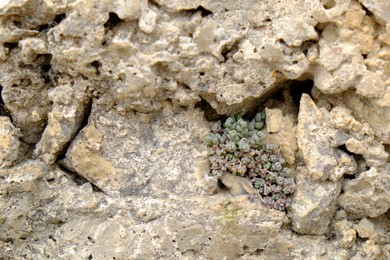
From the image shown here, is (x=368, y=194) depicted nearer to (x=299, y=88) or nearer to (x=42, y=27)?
(x=299, y=88)

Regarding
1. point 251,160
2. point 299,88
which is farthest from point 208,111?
point 299,88

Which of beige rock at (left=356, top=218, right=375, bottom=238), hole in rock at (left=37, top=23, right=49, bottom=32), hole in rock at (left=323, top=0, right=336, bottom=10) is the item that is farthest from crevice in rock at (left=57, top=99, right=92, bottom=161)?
beige rock at (left=356, top=218, right=375, bottom=238)

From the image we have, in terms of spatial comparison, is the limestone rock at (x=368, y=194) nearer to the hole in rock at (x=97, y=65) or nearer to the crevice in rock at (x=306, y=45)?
the crevice in rock at (x=306, y=45)

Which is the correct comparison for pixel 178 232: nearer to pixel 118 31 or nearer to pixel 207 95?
pixel 207 95

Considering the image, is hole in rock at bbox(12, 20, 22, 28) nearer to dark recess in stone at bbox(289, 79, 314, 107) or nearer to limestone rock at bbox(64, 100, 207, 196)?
limestone rock at bbox(64, 100, 207, 196)

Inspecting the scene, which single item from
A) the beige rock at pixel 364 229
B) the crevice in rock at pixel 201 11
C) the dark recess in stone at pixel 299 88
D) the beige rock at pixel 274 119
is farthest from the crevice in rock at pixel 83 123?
the beige rock at pixel 364 229
